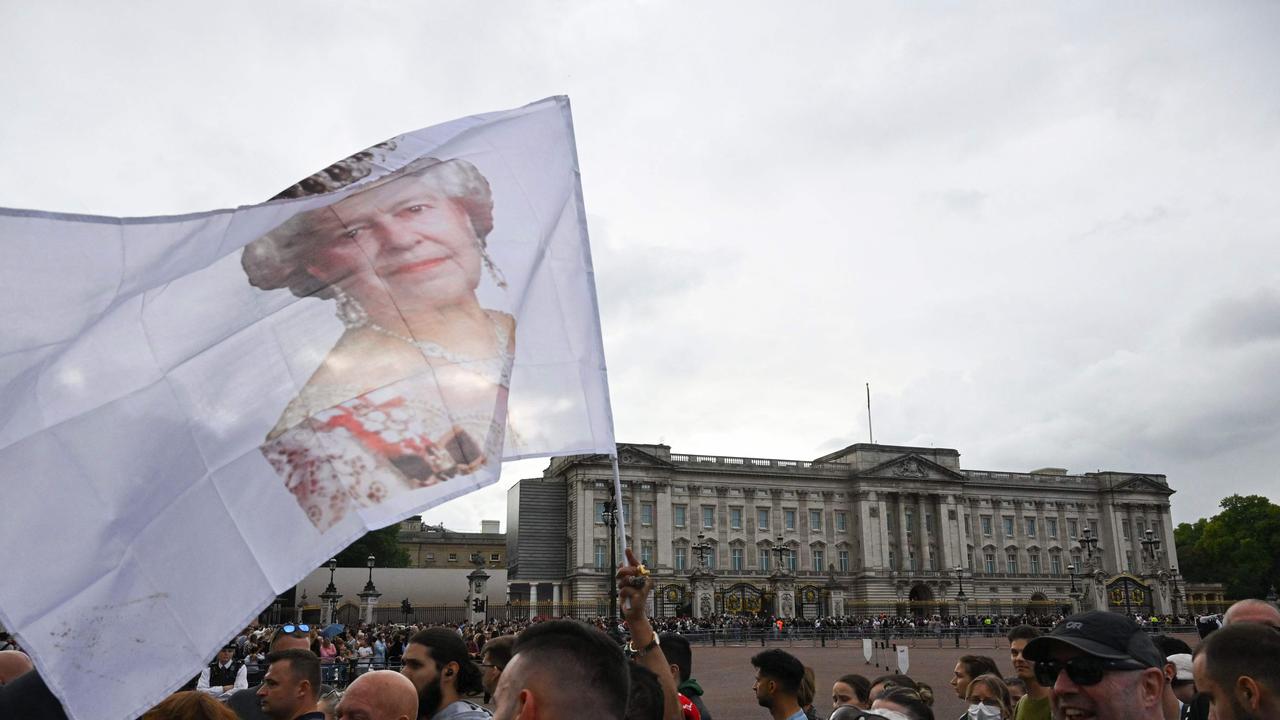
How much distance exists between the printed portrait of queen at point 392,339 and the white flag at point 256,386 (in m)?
0.01

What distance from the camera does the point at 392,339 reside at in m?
4.56

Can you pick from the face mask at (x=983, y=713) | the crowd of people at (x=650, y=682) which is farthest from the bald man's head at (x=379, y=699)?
A: the face mask at (x=983, y=713)

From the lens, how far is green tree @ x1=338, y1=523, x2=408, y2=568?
74562 mm

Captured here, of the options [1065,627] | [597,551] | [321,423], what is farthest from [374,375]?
[597,551]

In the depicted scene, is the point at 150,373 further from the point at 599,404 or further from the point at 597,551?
the point at 597,551

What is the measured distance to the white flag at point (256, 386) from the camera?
340 cm

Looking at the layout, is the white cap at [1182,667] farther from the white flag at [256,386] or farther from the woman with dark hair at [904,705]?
the white flag at [256,386]

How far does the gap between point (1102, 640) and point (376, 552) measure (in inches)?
3086

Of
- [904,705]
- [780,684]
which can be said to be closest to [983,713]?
[780,684]

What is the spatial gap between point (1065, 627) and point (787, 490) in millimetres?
76581

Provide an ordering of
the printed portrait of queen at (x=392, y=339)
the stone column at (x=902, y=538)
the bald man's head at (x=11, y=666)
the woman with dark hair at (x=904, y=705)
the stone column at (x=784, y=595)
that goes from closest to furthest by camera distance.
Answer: the printed portrait of queen at (x=392, y=339), the woman with dark hair at (x=904, y=705), the bald man's head at (x=11, y=666), the stone column at (x=784, y=595), the stone column at (x=902, y=538)

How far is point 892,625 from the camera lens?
186 ft

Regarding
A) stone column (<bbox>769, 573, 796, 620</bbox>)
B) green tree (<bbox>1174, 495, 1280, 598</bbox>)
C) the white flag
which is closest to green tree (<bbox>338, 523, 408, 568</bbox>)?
stone column (<bbox>769, 573, 796, 620</bbox>)

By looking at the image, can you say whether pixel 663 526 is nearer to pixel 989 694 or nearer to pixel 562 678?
pixel 989 694
